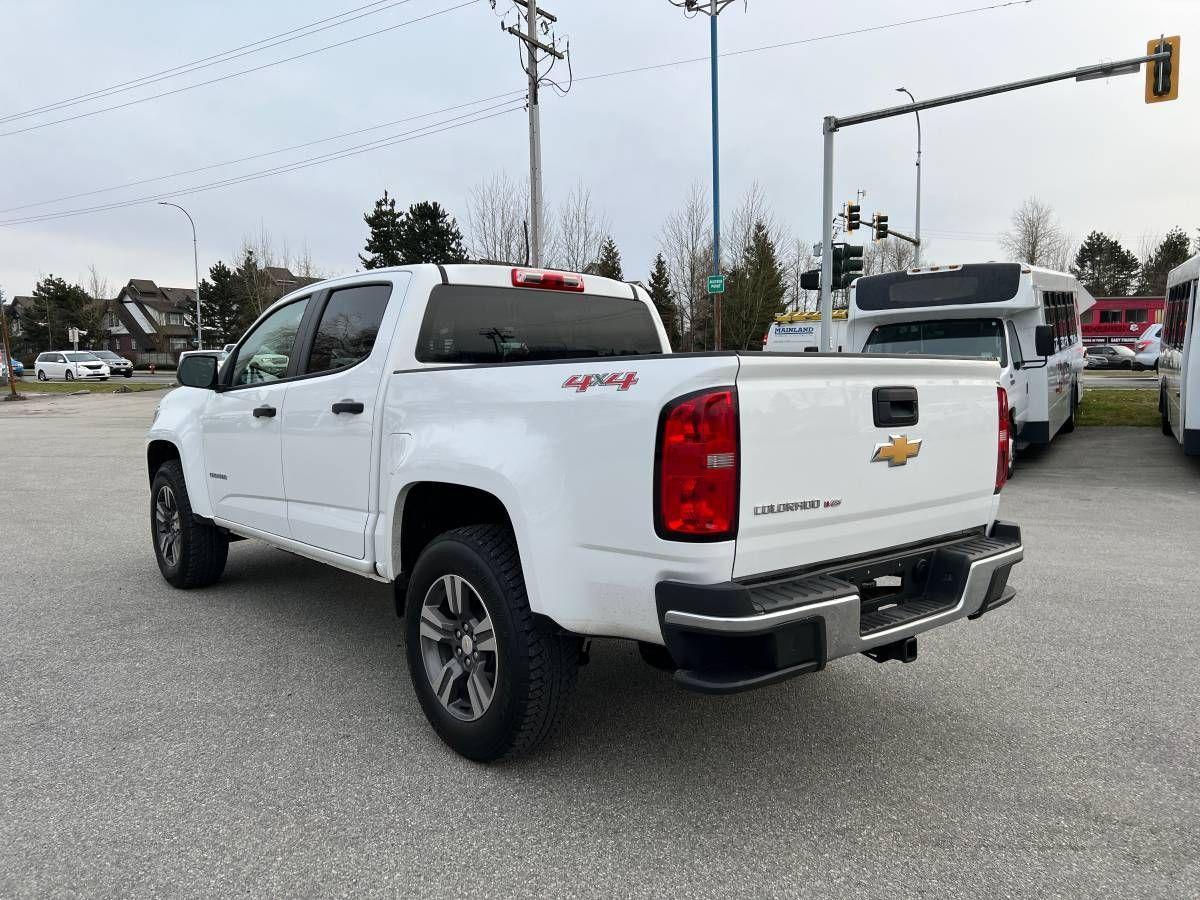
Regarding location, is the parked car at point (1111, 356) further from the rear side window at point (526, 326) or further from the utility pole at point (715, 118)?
the rear side window at point (526, 326)

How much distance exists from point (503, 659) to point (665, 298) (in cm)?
4488

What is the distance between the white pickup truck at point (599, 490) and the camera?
267cm

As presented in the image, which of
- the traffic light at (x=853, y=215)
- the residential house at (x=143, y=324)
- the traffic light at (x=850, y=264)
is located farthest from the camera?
the residential house at (x=143, y=324)

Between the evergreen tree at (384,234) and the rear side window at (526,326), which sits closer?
the rear side window at (526,326)

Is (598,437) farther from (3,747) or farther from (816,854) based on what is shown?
(3,747)

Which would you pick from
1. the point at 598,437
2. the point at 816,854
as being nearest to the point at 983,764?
the point at 816,854

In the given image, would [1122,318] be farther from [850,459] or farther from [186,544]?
[850,459]

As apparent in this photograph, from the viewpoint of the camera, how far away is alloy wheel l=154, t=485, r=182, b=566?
5.93 metres

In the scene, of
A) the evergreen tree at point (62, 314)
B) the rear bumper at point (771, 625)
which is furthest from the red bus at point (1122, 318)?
the evergreen tree at point (62, 314)

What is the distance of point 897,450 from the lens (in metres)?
3.18

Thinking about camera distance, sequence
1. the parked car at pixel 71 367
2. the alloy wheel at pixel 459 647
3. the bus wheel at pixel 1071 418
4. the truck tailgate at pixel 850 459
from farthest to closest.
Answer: the parked car at pixel 71 367 → the bus wheel at pixel 1071 418 → the alloy wheel at pixel 459 647 → the truck tailgate at pixel 850 459

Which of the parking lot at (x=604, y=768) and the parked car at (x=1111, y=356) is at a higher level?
the parked car at (x=1111, y=356)

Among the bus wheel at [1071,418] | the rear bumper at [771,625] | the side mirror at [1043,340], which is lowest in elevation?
the bus wheel at [1071,418]

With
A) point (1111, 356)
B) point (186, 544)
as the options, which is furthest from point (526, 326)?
point (1111, 356)
